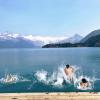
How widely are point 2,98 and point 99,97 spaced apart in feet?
15.7

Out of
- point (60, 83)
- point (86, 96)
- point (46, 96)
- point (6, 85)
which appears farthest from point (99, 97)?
point (6, 85)

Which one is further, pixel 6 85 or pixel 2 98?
pixel 6 85

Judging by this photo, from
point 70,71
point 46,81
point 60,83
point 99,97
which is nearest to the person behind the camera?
point 99,97

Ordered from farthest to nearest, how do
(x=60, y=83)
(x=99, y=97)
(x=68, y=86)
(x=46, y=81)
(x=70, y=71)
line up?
(x=46, y=81) < (x=60, y=83) < (x=68, y=86) < (x=70, y=71) < (x=99, y=97)

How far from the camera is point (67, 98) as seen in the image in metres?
17.6

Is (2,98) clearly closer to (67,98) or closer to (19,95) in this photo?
(19,95)

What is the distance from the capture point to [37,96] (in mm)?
17906

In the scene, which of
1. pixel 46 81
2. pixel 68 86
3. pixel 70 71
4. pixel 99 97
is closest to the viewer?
pixel 99 97

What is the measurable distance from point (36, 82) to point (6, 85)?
438 cm

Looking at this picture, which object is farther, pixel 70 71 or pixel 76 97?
pixel 70 71

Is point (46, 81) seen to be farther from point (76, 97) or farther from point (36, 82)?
point (76, 97)

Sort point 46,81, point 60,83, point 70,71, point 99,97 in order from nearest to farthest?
1. point 99,97
2. point 70,71
3. point 60,83
4. point 46,81

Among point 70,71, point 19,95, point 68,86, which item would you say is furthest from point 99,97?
point 68,86

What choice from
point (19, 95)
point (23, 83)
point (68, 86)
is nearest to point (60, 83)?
point (68, 86)
